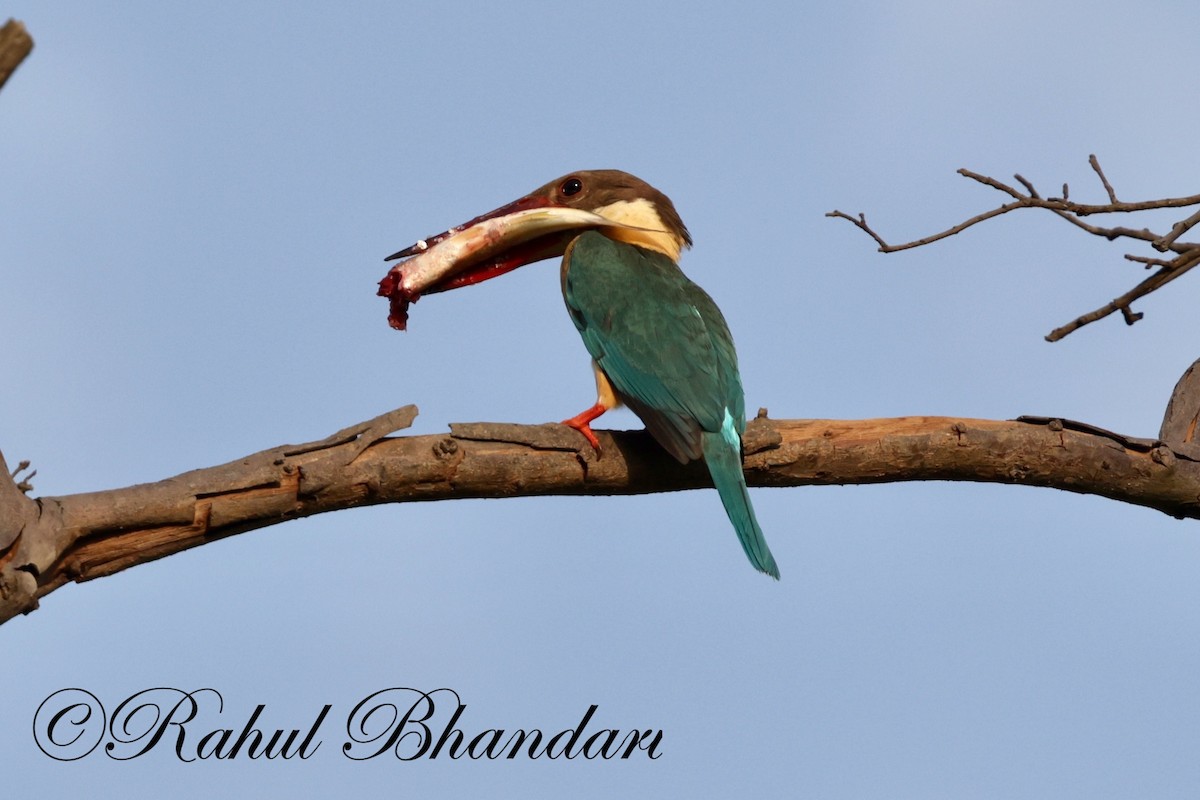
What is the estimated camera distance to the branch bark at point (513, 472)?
3.54 m

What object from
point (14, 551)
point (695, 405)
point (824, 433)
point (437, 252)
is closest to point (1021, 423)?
point (824, 433)

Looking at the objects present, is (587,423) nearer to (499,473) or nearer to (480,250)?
(499,473)

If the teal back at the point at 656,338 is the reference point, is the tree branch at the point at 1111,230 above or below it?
above

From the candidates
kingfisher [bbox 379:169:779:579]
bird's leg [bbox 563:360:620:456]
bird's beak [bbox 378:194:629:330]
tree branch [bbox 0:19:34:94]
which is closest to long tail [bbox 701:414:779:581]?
kingfisher [bbox 379:169:779:579]

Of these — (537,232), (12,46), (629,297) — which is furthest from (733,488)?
(12,46)

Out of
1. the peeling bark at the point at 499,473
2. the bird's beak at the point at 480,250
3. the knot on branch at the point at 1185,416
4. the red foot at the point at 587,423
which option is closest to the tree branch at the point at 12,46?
the peeling bark at the point at 499,473

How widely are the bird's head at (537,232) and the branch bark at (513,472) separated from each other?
129 centimetres

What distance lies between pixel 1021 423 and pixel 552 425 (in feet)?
5.39

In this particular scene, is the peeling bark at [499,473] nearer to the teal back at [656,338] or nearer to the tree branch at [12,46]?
the teal back at [656,338]

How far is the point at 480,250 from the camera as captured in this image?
17.3ft

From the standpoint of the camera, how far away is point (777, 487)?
14.8 feet

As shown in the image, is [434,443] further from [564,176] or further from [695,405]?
[564,176]

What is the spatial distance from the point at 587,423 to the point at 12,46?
2241 millimetres

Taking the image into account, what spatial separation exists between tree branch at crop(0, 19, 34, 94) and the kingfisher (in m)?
2.12
